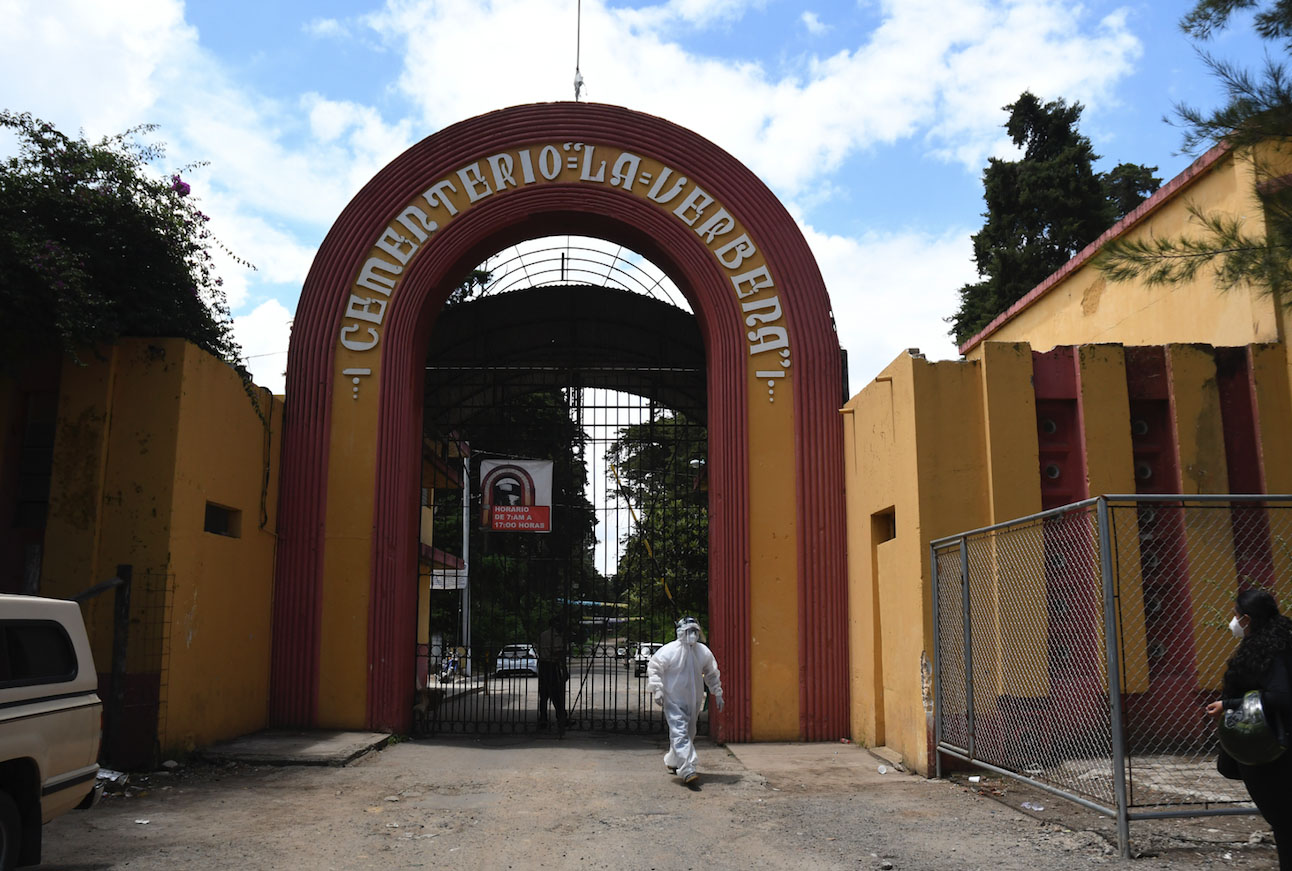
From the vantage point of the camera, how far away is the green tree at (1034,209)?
25.0 meters

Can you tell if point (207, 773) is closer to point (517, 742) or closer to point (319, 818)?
point (319, 818)

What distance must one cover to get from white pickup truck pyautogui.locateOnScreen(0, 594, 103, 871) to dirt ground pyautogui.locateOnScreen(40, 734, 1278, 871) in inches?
28.5

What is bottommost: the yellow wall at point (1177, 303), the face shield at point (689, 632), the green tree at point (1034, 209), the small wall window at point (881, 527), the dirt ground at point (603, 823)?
the dirt ground at point (603, 823)

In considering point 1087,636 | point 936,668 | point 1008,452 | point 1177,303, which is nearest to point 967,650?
point 936,668

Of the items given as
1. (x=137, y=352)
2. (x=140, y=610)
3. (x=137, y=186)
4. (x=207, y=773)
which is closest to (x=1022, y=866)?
(x=207, y=773)

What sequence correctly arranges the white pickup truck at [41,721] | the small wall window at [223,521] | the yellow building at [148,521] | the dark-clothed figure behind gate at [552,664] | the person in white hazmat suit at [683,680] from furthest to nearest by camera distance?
the dark-clothed figure behind gate at [552,664], the small wall window at [223,521], the person in white hazmat suit at [683,680], the yellow building at [148,521], the white pickup truck at [41,721]

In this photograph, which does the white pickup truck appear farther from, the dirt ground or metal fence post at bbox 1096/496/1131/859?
metal fence post at bbox 1096/496/1131/859

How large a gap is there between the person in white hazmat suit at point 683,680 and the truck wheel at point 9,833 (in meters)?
5.81

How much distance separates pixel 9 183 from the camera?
9906 mm

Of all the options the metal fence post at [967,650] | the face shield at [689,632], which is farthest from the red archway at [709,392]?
the metal fence post at [967,650]

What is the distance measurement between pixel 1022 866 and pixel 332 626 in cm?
896

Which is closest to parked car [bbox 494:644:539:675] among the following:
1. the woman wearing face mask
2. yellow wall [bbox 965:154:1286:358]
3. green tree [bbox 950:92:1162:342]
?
yellow wall [bbox 965:154:1286:358]

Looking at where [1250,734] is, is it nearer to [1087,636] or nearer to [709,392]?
[1087,636]

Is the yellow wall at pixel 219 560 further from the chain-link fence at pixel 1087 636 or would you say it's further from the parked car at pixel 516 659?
the chain-link fence at pixel 1087 636
